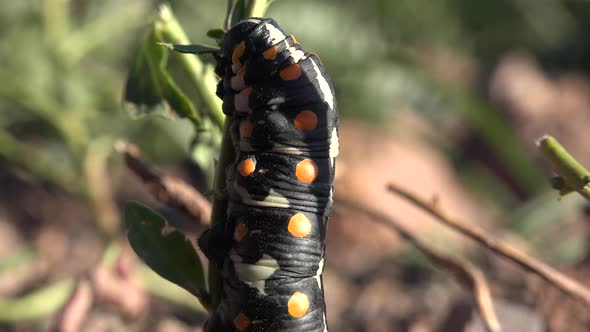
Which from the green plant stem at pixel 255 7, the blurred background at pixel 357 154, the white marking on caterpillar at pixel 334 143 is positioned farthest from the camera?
the blurred background at pixel 357 154

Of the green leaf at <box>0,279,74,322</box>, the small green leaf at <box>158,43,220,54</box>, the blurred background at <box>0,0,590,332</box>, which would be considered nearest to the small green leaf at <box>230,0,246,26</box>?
the small green leaf at <box>158,43,220,54</box>

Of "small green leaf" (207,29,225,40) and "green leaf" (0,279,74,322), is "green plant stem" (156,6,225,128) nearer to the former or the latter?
"small green leaf" (207,29,225,40)

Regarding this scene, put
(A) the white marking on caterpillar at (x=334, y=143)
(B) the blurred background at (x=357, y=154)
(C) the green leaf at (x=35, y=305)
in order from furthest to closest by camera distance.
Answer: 1. (B) the blurred background at (x=357, y=154)
2. (C) the green leaf at (x=35, y=305)
3. (A) the white marking on caterpillar at (x=334, y=143)

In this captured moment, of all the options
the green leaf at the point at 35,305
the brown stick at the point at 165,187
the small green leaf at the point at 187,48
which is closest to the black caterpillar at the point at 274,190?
the small green leaf at the point at 187,48

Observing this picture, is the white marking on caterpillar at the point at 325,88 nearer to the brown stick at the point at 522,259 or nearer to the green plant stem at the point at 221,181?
the green plant stem at the point at 221,181

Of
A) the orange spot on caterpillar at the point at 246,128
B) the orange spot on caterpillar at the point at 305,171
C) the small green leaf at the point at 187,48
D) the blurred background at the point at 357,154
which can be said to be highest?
the small green leaf at the point at 187,48

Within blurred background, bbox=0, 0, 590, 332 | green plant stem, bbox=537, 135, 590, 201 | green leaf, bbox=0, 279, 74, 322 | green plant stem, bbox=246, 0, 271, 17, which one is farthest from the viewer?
blurred background, bbox=0, 0, 590, 332

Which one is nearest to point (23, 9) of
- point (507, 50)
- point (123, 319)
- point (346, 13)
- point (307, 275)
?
point (346, 13)

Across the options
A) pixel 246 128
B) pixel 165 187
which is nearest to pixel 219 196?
pixel 246 128
